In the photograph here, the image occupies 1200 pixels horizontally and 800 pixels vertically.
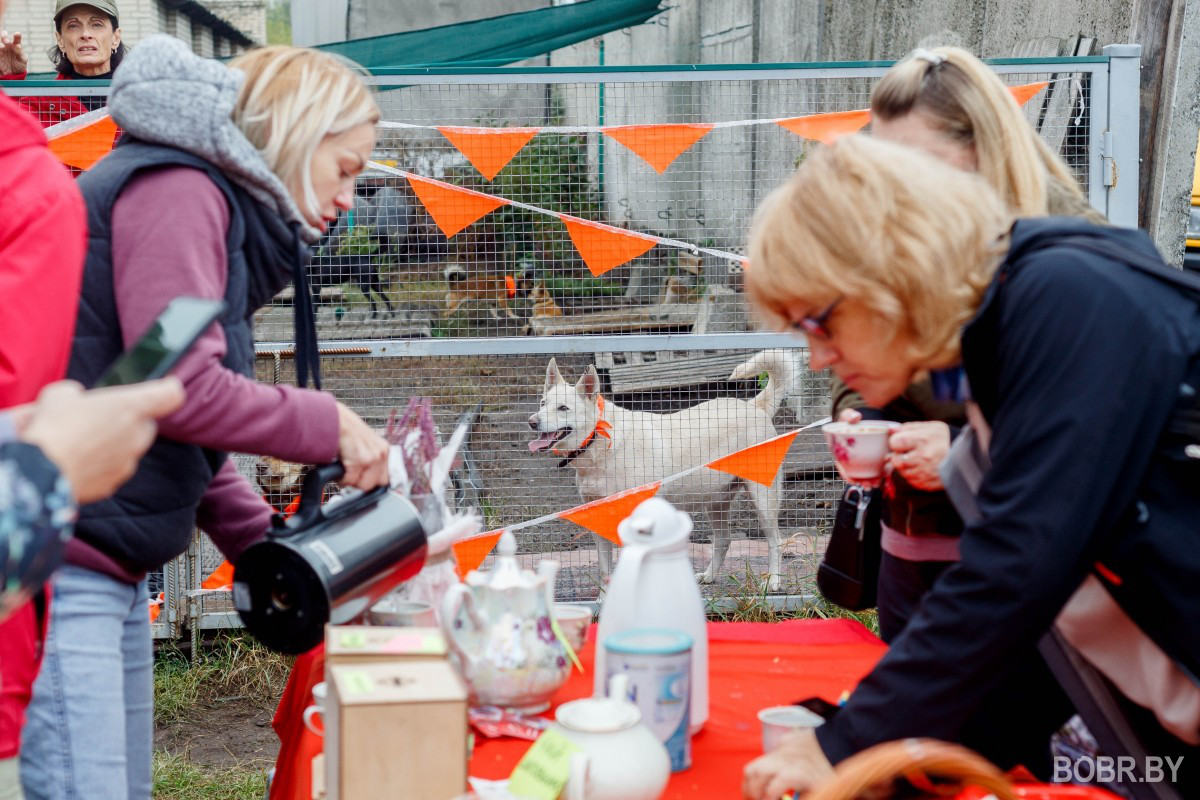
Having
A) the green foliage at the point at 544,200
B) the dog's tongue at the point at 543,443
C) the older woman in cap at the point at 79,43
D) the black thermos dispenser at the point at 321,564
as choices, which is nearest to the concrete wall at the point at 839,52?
the green foliage at the point at 544,200

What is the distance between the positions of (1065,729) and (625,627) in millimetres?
681

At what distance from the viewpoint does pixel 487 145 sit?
12.5ft

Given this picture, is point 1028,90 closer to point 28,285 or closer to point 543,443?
point 543,443

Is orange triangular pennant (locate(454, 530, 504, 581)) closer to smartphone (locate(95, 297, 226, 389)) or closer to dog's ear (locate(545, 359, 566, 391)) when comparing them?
dog's ear (locate(545, 359, 566, 391))

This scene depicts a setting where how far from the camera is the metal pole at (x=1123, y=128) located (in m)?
3.79

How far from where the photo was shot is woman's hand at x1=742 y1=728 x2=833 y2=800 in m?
1.25

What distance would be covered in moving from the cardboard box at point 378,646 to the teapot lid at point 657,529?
33cm

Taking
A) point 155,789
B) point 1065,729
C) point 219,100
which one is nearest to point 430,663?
point 219,100

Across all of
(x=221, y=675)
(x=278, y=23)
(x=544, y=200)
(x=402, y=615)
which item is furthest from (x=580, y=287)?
(x=278, y=23)

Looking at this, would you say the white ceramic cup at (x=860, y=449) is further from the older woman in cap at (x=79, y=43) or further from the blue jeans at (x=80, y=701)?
the older woman in cap at (x=79, y=43)

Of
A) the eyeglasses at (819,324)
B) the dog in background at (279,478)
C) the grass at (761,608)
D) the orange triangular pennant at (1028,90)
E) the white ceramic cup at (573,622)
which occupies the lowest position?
the grass at (761,608)

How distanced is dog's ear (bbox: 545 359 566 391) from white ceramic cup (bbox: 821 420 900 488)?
9.61 ft

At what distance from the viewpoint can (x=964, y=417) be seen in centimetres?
203

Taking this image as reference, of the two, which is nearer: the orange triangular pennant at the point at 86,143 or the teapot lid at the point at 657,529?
the teapot lid at the point at 657,529
